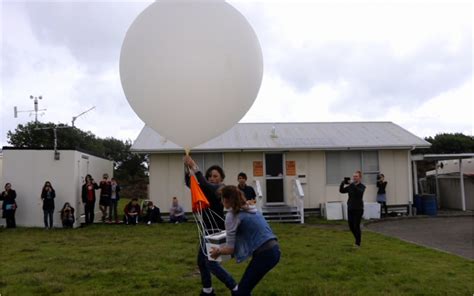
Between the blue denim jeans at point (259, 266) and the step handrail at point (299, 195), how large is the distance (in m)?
10.1

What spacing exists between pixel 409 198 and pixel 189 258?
10.9 meters

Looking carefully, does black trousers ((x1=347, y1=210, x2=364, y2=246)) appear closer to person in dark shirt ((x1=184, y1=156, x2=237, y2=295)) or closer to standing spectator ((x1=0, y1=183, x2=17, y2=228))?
person in dark shirt ((x1=184, y1=156, x2=237, y2=295))

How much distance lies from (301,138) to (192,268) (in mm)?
10205

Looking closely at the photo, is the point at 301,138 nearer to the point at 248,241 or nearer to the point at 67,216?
the point at 67,216

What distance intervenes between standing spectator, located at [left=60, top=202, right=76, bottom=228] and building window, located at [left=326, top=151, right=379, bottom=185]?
879cm

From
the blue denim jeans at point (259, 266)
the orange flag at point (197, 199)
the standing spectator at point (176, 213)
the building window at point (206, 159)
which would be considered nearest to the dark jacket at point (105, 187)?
the standing spectator at point (176, 213)

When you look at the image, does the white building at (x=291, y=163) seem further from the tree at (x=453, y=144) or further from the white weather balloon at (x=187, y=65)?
the tree at (x=453, y=144)

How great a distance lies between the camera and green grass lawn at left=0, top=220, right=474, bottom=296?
18.1 ft

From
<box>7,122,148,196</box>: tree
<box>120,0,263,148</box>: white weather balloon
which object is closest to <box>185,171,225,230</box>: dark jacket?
<box>120,0,263,148</box>: white weather balloon

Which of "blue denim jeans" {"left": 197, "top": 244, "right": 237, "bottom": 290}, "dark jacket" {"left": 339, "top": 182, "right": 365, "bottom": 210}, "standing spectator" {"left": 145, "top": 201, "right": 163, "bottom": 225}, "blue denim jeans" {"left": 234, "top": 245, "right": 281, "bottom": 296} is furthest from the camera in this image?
"standing spectator" {"left": 145, "top": 201, "right": 163, "bottom": 225}

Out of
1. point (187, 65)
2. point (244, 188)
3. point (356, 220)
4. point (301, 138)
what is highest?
point (301, 138)

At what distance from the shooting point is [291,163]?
1542 centimetres

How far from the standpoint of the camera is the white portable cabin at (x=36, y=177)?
13117 millimetres

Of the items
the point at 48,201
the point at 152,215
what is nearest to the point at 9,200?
the point at 48,201
